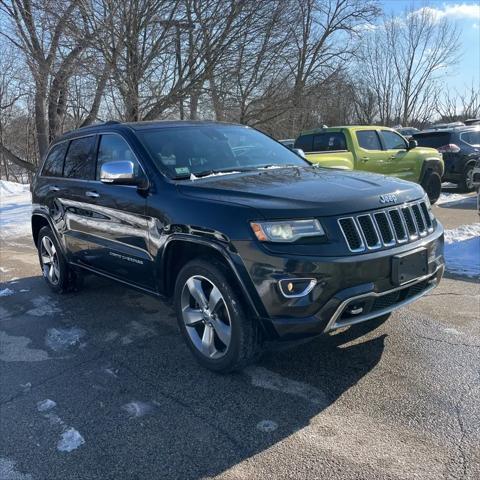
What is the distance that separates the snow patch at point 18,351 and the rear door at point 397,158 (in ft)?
27.4

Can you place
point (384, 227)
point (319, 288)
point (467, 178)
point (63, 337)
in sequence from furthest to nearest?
point (467, 178) < point (63, 337) < point (384, 227) < point (319, 288)

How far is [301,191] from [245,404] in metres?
1.45

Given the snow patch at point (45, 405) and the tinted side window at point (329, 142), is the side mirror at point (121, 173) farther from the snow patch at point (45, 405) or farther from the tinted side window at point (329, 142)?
the tinted side window at point (329, 142)

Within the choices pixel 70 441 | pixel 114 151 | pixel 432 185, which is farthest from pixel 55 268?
pixel 432 185

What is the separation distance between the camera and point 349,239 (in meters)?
3.25

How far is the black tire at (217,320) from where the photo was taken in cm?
343

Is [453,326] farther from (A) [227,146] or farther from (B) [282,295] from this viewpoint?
(A) [227,146]

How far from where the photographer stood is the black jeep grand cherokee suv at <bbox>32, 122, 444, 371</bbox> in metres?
3.19

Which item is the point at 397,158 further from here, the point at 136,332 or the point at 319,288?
the point at 319,288

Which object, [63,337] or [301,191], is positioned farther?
[63,337]

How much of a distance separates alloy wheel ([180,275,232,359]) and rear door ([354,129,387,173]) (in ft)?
24.3

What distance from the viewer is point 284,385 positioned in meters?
3.54

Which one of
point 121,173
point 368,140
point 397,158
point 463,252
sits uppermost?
point 121,173

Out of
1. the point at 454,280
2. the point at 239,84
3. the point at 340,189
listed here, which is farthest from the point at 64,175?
the point at 239,84
